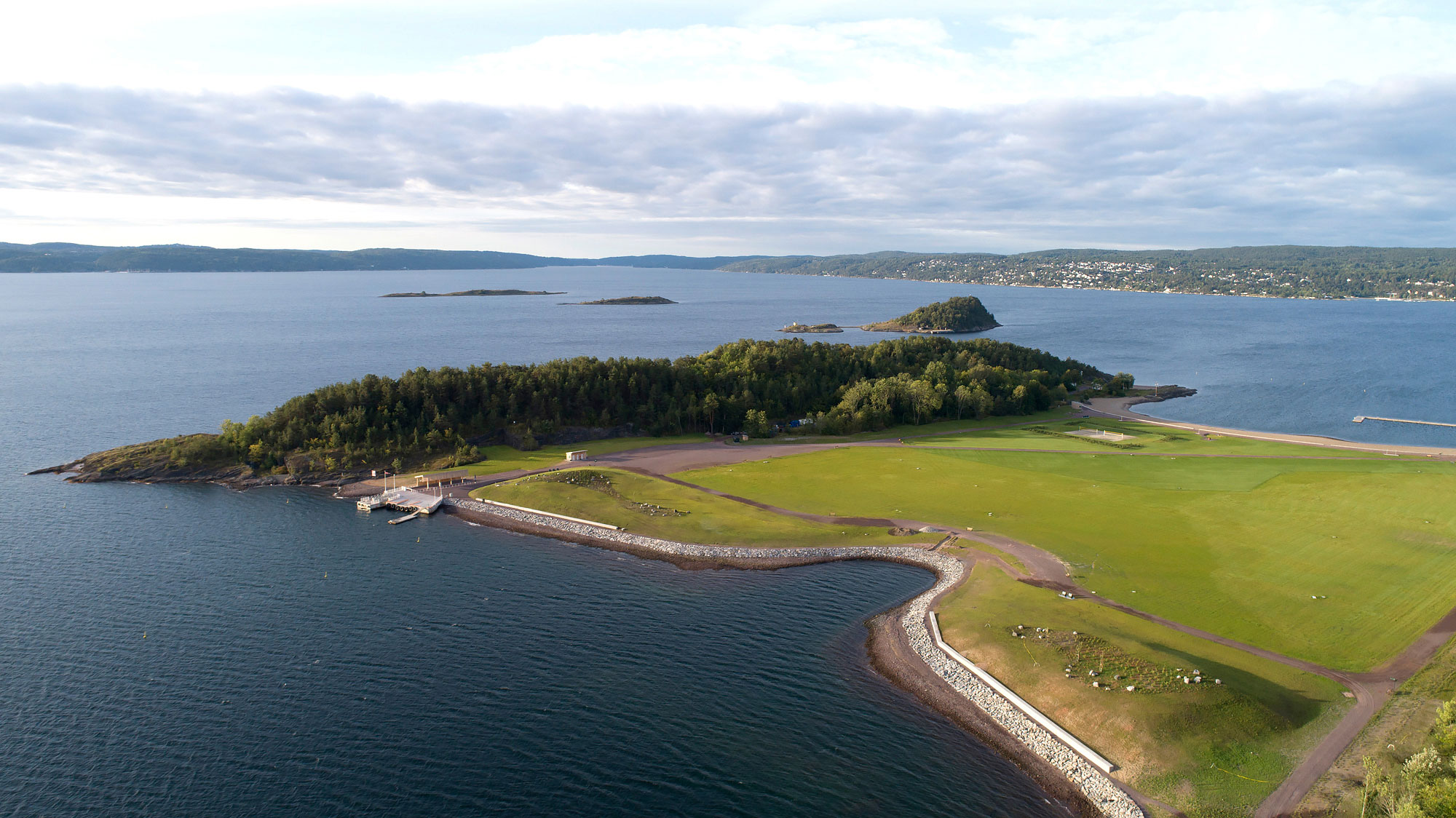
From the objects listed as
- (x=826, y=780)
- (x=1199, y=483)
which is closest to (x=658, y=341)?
(x=1199, y=483)

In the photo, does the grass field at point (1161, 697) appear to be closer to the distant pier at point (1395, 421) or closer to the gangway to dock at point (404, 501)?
the gangway to dock at point (404, 501)

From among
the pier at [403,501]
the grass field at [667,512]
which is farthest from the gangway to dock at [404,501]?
the grass field at [667,512]

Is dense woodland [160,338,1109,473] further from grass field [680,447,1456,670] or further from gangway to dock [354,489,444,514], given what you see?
grass field [680,447,1456,670]

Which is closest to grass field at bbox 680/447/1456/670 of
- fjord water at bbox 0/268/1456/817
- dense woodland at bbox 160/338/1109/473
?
fjord water at bbox 0/268/1456/817

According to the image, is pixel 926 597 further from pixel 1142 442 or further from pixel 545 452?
pixel 1142 442

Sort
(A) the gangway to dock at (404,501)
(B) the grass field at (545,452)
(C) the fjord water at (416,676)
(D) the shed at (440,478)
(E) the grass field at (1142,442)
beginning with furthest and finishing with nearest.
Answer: (E) the grass field at (1142,442) → (B) the grass field at (545,452) → (D) the shed at (440,478) → (A) the gangway to dock at (404,501) → (C) the fjord water at (416,676)

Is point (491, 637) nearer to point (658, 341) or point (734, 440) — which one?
point (734, 440)
